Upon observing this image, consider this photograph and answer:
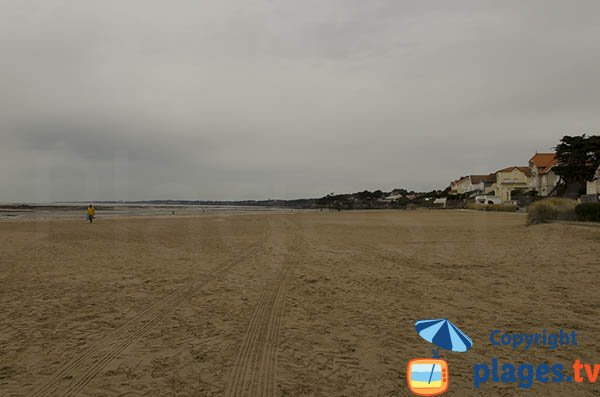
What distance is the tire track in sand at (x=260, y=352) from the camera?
3.98 meters

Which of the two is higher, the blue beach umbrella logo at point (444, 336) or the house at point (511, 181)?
the house at point (511, 181)

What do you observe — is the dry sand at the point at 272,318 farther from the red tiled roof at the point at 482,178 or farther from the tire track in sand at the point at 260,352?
the red tiled roof at the point at 482,178

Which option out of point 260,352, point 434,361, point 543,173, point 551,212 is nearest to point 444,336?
point 434,361

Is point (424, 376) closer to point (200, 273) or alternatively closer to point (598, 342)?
point (598, 342)

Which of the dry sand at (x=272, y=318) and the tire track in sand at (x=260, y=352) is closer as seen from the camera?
the tire track in sand at (x=260, y=352)

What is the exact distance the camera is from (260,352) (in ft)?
16.1

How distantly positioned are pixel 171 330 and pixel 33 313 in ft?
9.58

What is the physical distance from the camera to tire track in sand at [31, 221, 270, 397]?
403cm

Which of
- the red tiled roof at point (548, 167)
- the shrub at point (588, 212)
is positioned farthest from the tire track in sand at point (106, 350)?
the red tiled roof at point (548, 167)

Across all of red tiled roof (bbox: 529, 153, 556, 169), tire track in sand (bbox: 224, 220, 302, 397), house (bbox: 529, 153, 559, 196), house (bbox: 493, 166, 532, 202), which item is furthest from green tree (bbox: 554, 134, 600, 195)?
tire track in sand (bbox: 224, 220, 302, 397)

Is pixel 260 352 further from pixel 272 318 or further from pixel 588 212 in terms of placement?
pixel 588 212

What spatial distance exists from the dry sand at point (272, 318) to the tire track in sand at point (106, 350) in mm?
22

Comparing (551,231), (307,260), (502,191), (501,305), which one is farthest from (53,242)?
(502,191)

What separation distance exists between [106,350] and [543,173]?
7677 centimetres
